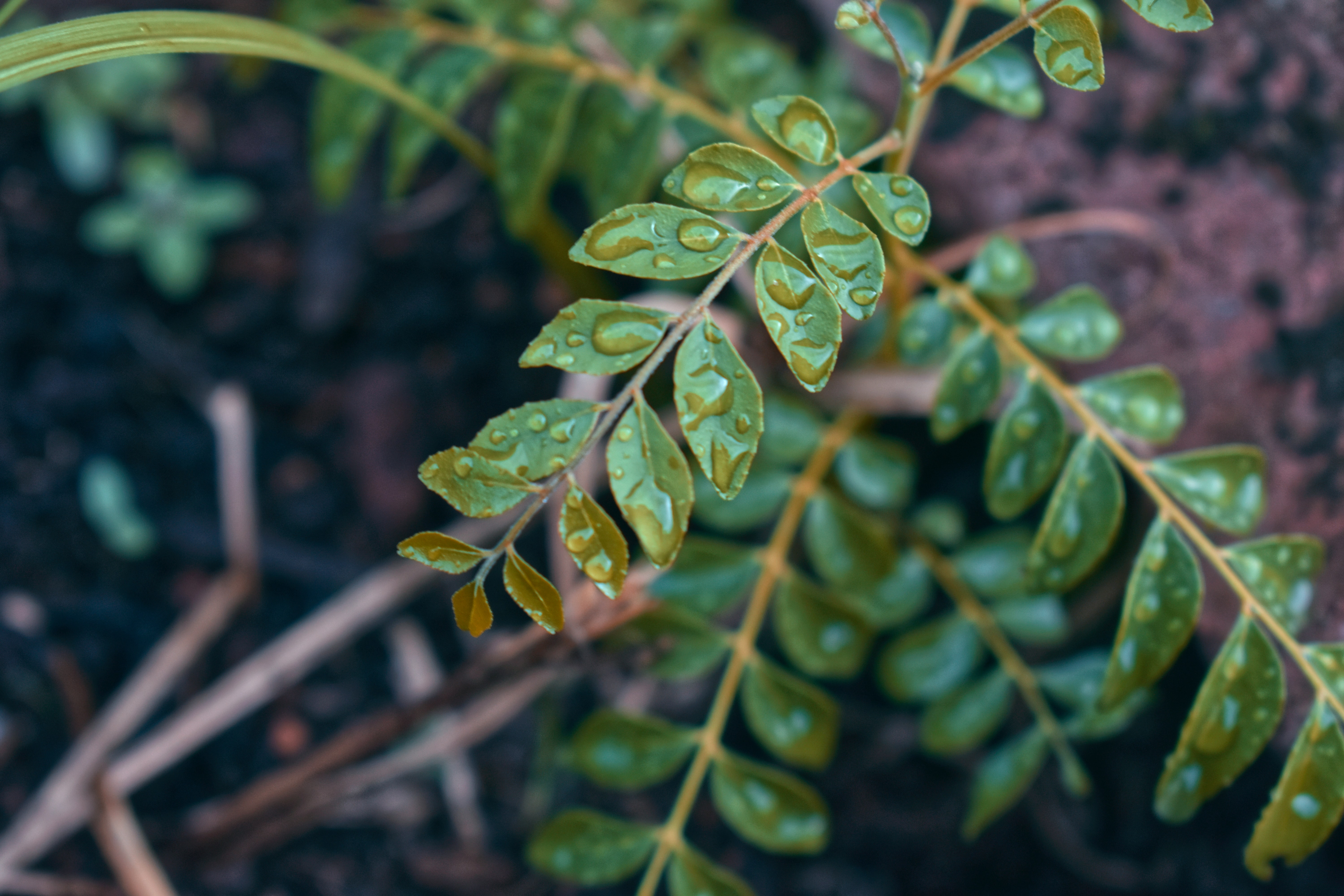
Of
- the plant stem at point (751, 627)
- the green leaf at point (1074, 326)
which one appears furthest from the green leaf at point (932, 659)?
the green leaf at point (1074, 326)

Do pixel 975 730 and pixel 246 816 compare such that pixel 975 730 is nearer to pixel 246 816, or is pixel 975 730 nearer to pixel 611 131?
pixel 611 131

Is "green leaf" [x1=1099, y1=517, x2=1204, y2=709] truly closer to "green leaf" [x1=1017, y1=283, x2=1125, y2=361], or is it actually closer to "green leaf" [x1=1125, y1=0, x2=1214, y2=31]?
"green leaf" [x1=1017, y1=283, x2=1125, y2=361]

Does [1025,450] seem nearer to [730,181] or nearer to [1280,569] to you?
[1280,569]

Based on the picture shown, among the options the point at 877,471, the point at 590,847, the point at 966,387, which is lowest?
the point at 590,847

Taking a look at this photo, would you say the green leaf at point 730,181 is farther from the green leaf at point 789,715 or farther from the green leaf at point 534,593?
the green leaf at point 789,715

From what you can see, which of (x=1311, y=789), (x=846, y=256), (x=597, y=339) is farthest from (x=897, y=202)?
(x=1311, y=789)

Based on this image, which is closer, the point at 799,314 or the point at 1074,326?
the point at 799,314
